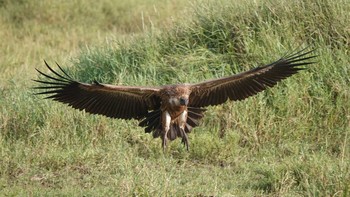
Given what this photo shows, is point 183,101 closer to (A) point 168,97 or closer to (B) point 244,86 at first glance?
(A) point 168,97

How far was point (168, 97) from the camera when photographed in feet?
19.2

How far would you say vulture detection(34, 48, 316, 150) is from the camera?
5.84m

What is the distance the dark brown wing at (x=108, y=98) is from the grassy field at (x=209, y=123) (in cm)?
47

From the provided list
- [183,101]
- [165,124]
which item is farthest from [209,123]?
[183,101]

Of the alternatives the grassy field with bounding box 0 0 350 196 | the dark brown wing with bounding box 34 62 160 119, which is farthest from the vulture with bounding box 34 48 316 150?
the grassy field with bounding box 0 0 350 196

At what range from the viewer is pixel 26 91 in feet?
25.0

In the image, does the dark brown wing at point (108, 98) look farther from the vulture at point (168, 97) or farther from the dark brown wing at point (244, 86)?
the dark brown wing at point (244, 86)

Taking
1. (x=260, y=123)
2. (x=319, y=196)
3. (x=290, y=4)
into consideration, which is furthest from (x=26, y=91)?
(x=319, y=196)

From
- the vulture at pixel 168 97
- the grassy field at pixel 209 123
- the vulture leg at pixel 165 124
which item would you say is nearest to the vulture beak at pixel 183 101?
the vulture at pixel 168 97

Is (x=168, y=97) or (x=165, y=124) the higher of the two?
(x=168, y=97)

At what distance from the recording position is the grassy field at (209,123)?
5879 millimetres

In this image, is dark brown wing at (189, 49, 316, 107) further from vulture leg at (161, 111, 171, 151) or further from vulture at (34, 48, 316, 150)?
vulture leg at (161, 111, 171, 151)

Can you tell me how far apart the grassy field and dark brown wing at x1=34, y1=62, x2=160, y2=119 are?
465mm

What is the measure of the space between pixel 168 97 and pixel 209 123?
147 cm
